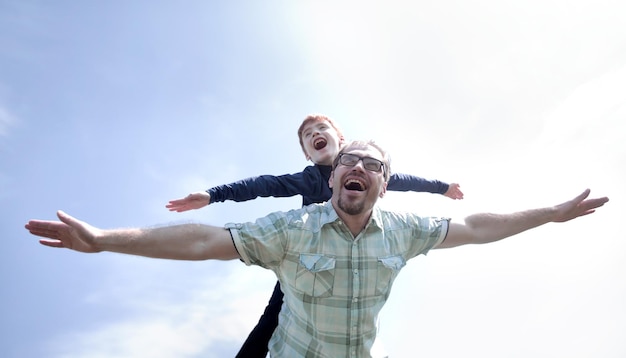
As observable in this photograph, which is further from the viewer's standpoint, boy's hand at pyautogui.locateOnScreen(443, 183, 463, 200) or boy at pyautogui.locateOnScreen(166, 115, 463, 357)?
boy's hand at pyautogui.locateOnScreen(443, 183, 463, 200)

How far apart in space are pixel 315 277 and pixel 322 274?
0.07m

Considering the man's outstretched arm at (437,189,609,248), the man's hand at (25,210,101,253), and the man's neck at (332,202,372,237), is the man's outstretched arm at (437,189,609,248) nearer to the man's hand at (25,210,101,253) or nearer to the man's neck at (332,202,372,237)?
the man's neck at (332,202,372,237)

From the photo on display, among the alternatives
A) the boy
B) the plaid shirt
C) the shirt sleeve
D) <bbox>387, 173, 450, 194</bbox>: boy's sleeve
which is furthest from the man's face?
<bbox>387, 173, 450, 194</bbox>: boy's sleeve

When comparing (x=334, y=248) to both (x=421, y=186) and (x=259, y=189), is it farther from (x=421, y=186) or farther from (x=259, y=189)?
(x=421, y=186)

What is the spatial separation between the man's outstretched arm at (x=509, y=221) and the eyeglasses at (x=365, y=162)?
989 mm

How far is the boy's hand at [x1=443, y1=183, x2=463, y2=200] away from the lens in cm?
745

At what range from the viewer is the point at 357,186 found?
179 inches

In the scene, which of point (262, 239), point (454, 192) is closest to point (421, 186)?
point (454, 192)

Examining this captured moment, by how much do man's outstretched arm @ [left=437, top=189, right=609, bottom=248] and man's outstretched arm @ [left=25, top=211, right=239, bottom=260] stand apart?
7.79ft

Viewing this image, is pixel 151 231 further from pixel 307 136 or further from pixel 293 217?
pixel 307 136

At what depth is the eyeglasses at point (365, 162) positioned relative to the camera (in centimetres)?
460

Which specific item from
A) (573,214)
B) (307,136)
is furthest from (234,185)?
(573,214)

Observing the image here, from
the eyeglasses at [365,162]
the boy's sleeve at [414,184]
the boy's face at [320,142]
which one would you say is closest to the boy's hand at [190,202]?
the boy's face at [320,142]

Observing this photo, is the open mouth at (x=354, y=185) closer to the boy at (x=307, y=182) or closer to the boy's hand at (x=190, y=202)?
the boy at (x=307, y=182)
